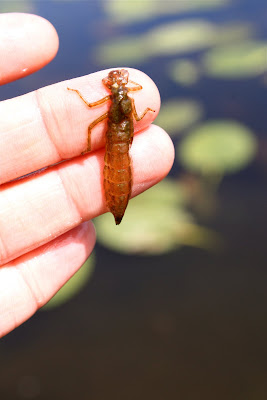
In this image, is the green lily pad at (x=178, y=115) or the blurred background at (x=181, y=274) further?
the green lily pad at (x=178, y=115)

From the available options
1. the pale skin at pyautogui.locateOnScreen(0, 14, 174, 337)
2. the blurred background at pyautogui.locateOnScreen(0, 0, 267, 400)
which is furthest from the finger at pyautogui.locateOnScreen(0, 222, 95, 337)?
the blurred background at pyautogui.locateOnScreen(0, 0, 267, 400)

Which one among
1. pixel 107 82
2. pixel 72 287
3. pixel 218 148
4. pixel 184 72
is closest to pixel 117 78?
pixel 107 82

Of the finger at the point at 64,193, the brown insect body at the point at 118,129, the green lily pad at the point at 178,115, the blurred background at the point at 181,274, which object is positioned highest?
the brown insect body at the point at 118,129

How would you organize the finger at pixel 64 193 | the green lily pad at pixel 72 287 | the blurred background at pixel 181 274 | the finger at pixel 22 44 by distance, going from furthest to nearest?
the green lily pad at pixel 72 287 < the blurred background at pixel 181 274 < the finger at pixel 64 193 < the finger at pixel 22 44

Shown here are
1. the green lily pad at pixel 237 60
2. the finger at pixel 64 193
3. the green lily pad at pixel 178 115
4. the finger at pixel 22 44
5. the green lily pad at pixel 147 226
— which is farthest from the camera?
the green lily pad at pixel 237 60

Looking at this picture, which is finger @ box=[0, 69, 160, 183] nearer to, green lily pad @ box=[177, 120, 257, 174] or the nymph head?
the nymph head

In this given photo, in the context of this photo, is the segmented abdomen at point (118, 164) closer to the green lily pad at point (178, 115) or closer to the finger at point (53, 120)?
the finger at point (53, 120)

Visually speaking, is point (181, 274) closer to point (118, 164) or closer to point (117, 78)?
point (118, 164)

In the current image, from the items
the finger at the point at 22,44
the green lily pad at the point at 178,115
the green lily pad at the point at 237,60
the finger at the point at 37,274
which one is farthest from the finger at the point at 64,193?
the green lily pad at the point at 237,60
